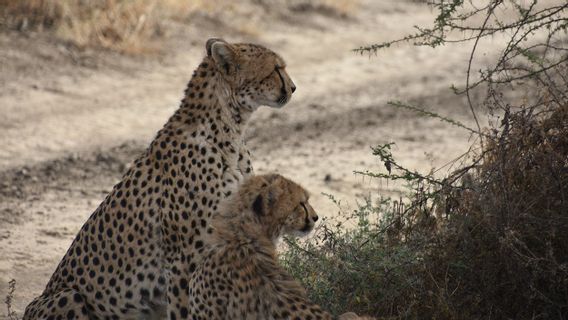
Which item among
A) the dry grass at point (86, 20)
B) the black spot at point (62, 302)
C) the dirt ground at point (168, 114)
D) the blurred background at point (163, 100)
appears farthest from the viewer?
the dry grass at point (86, 20)

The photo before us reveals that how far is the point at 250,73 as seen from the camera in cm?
481

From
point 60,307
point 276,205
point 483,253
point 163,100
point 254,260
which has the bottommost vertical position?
point 60,307

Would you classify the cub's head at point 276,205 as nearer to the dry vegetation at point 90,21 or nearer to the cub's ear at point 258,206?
the cub's ear at point 258,206

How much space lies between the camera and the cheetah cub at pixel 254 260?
13.2 feet

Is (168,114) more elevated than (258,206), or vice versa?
(168,114)

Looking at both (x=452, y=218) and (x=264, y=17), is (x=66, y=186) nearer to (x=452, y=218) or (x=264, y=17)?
(x=452, y=218)

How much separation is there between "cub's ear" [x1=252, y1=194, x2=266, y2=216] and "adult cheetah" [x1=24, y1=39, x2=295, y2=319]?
269 millimetres

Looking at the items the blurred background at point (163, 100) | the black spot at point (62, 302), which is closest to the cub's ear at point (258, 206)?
the black spot at point (62, 302)

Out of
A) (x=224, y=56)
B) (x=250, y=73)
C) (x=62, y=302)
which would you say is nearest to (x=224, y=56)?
(x=224, y=56)

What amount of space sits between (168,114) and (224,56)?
3.97 metres

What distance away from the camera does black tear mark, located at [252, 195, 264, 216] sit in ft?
14.2

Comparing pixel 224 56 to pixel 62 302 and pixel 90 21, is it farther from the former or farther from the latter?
pixel 90 21

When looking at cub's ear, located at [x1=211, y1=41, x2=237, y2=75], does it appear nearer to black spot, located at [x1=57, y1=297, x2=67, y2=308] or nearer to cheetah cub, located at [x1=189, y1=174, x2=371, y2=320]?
cheetah cub, located at [x1=189, y1=174, x2=371, y2=320]

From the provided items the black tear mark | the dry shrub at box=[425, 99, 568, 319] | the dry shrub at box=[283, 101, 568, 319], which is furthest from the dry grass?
the black tear mark
